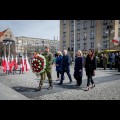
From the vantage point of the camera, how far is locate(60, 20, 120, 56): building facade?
1972 inches

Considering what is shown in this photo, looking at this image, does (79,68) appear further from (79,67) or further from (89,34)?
(89,34)

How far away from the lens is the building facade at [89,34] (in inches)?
1972

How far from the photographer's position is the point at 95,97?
26.0 ft

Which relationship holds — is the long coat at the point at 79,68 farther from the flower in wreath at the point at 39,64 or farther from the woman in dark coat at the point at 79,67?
the flower in wreath at the point at 39,64

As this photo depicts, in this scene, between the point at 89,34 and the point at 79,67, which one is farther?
the point at 89,34

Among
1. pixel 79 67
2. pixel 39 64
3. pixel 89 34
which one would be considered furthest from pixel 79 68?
pixel 89 34

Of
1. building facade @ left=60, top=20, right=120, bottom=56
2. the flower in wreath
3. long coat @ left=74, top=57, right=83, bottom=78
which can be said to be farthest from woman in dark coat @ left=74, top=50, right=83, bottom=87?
building facade @ left=60, top=20, right=120, bottom=56

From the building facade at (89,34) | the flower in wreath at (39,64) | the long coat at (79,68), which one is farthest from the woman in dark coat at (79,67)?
the building facade at (89,34)

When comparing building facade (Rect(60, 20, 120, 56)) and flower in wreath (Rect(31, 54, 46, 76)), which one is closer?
flower in wreath (Rect(31, 54, 46, 76))

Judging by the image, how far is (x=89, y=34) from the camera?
57.5m

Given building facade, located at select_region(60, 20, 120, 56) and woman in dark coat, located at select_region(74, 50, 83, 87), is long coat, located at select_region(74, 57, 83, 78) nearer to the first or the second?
woman in dark coat, located at select_region(74, 50, 83, 87)
